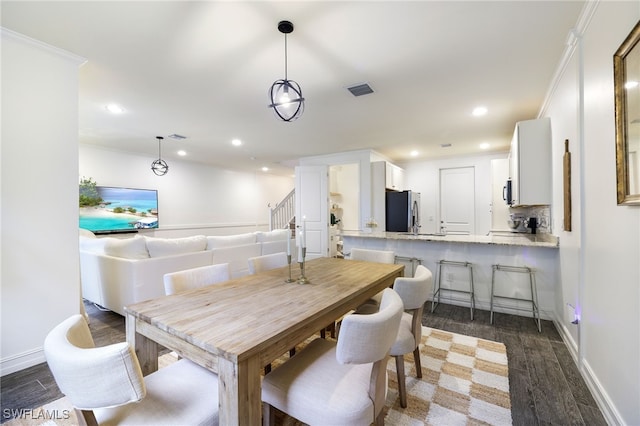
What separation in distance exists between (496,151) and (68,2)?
22.5ft

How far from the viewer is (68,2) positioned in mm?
1782

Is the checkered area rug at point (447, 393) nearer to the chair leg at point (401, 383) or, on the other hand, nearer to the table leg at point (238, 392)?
the chair leg at point (401, 383)

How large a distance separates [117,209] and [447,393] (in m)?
6.45

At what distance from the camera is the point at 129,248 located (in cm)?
322

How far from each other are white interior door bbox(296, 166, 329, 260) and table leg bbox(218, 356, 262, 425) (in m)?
4.81

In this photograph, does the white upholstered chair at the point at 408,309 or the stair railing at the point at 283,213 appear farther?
the stair railing at the point at 283,213

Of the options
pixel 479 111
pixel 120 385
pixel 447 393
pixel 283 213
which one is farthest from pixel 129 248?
pixel 283 213

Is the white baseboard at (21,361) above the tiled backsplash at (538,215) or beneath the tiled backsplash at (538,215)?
beneath

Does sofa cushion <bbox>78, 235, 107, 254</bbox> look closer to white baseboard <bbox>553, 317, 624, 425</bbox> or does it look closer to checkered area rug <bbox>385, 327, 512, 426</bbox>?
checkered area rug <bbox>385, 327, 512, 426</bbox>

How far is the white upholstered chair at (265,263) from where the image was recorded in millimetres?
2398

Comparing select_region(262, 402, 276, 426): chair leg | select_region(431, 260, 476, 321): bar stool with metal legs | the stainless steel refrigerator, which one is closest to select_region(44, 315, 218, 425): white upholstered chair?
select_region(262, 402, 276, 426): chair leg

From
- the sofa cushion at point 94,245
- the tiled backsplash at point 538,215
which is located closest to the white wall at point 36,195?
the sofa cushion at point 94,245

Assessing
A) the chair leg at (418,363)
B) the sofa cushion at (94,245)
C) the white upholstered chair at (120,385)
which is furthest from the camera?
the sofa cushion at (94,245)

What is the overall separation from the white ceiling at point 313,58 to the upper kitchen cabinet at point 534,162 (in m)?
0.36
